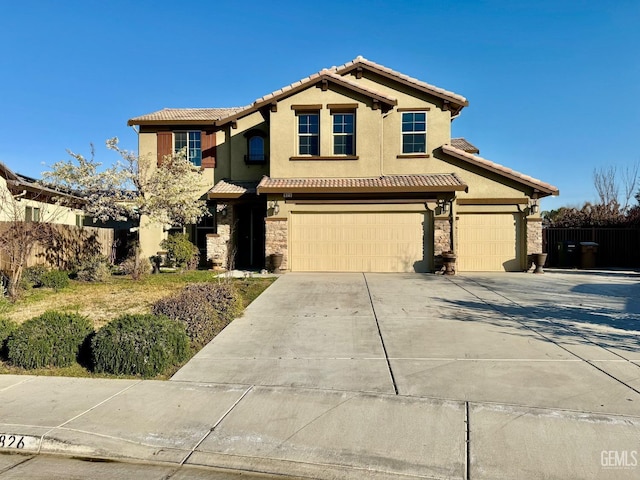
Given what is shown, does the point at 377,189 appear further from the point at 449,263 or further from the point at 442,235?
the point at 449,263

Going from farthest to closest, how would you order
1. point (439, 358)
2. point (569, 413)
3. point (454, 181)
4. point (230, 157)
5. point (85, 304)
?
point (230, 157) < point (454, 181) < point (85, 304) < point (439, 358) < point (569, 413)

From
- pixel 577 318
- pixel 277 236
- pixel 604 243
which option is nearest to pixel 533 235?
pixel 604 243

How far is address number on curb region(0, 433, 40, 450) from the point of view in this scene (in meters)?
3.80

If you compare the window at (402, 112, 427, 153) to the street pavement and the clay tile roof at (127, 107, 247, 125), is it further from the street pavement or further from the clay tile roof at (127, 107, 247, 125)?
the street pavement

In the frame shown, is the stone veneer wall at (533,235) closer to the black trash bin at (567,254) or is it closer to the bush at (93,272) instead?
the black trash bin at (567,254)

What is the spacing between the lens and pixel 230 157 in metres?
18.4

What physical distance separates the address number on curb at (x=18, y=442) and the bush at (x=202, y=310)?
298cm

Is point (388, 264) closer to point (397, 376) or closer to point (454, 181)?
point (454, 181)

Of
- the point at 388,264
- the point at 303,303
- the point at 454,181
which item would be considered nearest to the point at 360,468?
the point at 303,303

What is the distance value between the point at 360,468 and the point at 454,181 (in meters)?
13.6

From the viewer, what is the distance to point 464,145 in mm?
21547

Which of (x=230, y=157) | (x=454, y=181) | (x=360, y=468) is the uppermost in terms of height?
(x=230, y=157)

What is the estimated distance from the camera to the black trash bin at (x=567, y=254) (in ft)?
61.9

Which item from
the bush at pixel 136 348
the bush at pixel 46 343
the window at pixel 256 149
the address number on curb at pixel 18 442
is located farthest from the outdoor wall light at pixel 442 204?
the address number on curb at pixel 18 442
